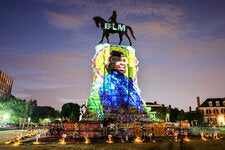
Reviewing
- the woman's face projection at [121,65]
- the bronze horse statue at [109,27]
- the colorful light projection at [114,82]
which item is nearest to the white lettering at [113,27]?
the bronze horse statue at [109,27]

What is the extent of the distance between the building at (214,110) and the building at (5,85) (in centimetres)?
10248

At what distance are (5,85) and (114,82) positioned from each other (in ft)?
303

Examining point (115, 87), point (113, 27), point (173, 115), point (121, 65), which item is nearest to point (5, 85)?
point (121, 65)

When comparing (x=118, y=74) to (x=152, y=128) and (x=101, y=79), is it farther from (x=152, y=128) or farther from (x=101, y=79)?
(x=152, y=128)

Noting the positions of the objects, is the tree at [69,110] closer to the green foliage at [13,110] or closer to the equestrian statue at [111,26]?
the green foliage at [13,110]

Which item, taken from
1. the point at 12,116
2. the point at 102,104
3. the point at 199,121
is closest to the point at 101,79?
the point at 102,104

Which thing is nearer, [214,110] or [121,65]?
[121,65]

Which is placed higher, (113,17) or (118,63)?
(113,17)

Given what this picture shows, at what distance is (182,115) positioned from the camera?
71188mm

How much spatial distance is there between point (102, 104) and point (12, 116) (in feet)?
119

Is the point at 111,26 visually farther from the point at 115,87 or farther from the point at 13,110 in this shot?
the point at 13,110

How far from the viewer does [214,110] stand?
79188 millimetres

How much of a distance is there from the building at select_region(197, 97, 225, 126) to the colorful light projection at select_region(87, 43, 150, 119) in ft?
140

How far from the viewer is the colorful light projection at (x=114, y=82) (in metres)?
45.9
